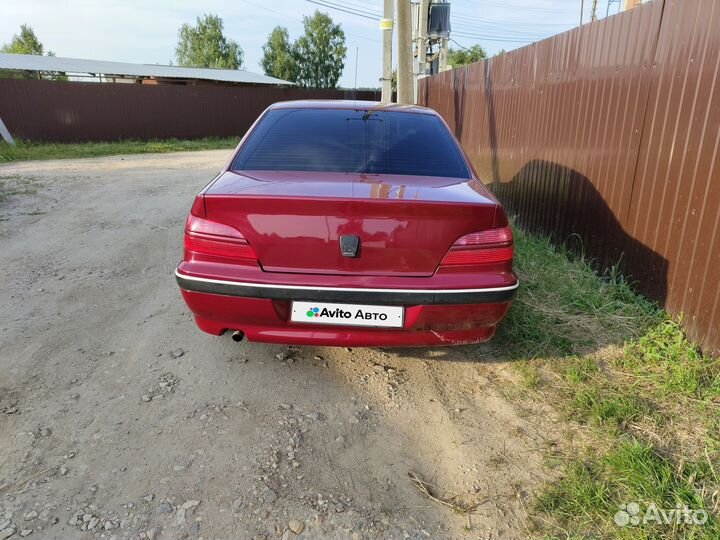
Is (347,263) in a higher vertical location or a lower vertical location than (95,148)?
higher

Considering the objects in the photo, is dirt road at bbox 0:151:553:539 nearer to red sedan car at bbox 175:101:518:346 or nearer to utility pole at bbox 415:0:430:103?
red sedan car at bbox 175:101:518:346

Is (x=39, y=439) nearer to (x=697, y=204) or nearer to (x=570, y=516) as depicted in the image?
(x=570, y=516)

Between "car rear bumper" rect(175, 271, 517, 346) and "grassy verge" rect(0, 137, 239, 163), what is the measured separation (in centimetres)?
1356

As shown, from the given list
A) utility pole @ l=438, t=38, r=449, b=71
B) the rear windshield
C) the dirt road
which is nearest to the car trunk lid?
the rear windshield

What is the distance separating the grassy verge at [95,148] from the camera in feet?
45.2

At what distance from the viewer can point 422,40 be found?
1445 centimetres

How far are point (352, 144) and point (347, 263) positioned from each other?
1015mm

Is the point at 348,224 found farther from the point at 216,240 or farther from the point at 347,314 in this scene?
the point at 216,240

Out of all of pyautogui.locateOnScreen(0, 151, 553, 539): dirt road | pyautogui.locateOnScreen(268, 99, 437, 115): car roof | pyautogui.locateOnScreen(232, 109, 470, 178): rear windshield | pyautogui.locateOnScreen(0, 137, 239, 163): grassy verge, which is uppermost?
pyautogui.locateOnScreen(268, 99, 437, 115): car roof

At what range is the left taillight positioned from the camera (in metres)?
2.35

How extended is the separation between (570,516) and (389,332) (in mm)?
1033

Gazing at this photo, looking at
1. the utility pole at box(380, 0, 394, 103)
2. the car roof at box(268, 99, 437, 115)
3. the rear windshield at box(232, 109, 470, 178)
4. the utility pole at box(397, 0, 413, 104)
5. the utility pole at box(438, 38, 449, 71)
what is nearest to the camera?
the rear windshield at box(232, 109, 470, 178)

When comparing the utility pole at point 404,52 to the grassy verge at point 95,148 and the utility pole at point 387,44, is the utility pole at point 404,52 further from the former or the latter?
the grassy verge at point 95,148

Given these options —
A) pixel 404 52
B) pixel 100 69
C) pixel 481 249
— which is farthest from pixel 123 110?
pixel 481 249
